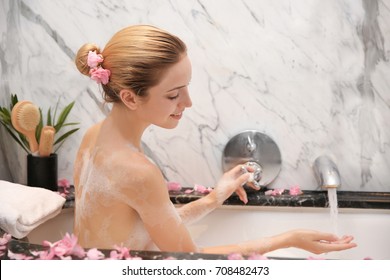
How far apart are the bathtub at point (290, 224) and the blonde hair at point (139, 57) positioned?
0.66 meters

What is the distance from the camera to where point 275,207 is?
1.90 meters

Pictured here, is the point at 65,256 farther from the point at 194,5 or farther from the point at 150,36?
the point at 194,5

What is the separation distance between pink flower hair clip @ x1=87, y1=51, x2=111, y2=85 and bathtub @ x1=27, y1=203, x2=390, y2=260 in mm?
652

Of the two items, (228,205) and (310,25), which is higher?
(310,25)

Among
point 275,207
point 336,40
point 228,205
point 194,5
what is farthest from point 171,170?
point 336,40

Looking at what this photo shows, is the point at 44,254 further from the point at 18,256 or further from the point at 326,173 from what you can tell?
the point at 326,173

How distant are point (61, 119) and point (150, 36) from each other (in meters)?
0.74

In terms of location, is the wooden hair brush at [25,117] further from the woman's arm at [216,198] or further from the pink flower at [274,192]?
the pink flower at [274,192]

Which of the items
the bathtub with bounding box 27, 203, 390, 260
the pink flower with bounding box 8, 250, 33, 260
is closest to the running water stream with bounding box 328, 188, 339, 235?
the bathtub with bounding box 27, 203, 390, 260

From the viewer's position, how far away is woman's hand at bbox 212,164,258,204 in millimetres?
1713

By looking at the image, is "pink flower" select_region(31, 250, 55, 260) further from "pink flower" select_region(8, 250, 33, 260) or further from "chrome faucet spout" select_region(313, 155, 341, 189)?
"chrome faucet spout" select_region(313, 155, 341, 189)

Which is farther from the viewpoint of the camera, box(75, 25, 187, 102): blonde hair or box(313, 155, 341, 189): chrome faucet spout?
box(313, 155, 341, 189): chrome faucet spout
